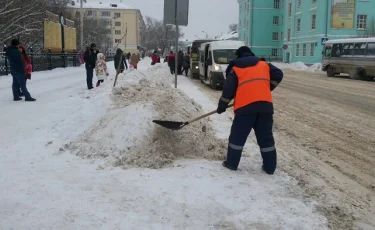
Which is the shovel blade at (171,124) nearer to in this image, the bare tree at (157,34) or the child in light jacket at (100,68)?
the child in light jacket at (100,68)

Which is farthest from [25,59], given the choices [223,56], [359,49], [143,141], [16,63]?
[359,49]

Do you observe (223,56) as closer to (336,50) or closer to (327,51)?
(336,50)

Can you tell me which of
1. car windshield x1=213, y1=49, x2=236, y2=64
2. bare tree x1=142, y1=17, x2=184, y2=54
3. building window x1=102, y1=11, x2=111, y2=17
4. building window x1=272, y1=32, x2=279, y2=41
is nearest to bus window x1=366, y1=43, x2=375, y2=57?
car windshield x1=213, y1=49, x2=236, y2=64

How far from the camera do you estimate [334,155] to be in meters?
6.70

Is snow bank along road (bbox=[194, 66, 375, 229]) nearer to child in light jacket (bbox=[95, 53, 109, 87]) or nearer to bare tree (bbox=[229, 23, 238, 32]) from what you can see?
child in light jacket (bbox=[95, 53, 109, 87])

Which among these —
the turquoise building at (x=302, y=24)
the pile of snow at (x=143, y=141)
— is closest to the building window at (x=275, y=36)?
the turquoise building at (x=302, y=24)

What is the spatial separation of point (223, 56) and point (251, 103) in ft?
45.7

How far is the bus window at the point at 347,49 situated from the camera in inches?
1112

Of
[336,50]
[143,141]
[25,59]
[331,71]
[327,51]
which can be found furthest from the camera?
[327,51]

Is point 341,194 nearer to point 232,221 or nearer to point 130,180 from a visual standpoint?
point 232,221

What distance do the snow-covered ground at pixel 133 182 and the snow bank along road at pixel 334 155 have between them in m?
0.33

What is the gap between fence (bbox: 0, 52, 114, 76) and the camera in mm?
19109

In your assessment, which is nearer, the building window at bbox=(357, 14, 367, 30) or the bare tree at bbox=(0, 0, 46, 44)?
the bare tree at bbox=(0, 0, 46, 44)

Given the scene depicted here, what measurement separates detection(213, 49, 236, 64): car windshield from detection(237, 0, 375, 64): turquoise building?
19170mm
